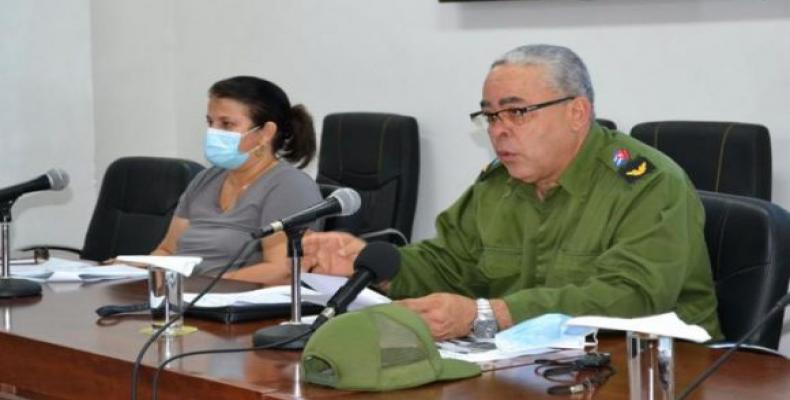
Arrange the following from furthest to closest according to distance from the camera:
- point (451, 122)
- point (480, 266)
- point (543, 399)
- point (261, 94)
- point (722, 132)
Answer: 1. point (451, 122)
2. point (261, 94)
3. point (722, 132)
4. point (480, 266)
5. point (543, 399)

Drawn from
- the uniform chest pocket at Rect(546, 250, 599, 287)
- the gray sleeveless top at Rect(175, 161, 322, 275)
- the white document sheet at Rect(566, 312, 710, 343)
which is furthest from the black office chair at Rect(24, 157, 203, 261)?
the white document sheet at Rect(566, 312, 710, 343)

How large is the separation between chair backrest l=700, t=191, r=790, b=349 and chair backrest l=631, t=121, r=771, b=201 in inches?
37.0

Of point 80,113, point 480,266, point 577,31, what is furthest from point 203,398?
point 80,113

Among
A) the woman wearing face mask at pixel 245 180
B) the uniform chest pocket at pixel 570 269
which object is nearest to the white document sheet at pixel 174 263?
the uniform chest pocket at pixel 570 269

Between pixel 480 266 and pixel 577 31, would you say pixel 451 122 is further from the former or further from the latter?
pixel 480 266

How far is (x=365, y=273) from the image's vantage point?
2.43 metres

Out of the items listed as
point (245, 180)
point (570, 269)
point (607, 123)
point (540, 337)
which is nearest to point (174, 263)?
point (540, 337)

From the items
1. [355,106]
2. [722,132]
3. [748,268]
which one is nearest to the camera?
[748,268]

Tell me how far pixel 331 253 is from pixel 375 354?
83 centimetres

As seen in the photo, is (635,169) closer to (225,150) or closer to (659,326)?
(659,326)

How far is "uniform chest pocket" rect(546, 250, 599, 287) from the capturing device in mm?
2773

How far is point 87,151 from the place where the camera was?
574cm

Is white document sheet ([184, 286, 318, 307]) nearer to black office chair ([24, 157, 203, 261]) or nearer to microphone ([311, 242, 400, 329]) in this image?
microphone ([311, 242, 400, 329])

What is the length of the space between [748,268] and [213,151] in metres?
1.85
